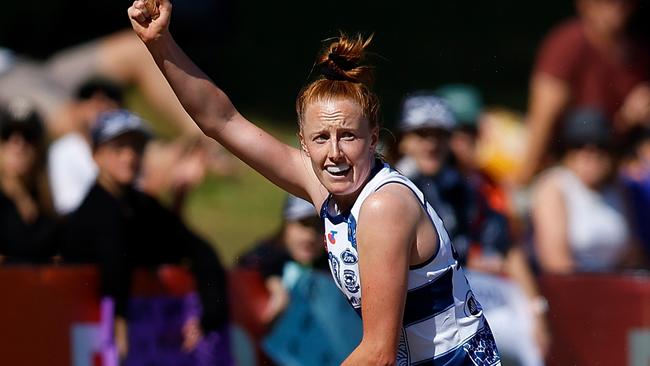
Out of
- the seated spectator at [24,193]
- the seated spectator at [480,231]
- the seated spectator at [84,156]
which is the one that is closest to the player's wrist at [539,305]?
the seated spectator at [480,231]

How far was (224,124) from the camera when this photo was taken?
4445mm

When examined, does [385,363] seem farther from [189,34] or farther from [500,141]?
[189,34]

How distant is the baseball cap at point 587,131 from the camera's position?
26.7ft

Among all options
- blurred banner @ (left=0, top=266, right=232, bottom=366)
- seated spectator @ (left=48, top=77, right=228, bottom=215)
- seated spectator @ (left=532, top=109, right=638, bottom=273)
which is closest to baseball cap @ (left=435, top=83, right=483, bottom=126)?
seated spectator @ (left=532, top=109, right=638, bottom=273)

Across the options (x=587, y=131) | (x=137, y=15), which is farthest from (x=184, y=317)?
(x=137, y=15)

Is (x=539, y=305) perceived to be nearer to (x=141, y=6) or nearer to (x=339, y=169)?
(x=339, y=169)

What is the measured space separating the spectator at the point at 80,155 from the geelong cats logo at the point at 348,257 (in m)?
4.57

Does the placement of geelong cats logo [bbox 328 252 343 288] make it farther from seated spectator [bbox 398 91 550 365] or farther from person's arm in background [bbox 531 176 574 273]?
person's arm in background [bbox 531 176 574 273]

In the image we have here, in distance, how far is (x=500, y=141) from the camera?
10.9 metres

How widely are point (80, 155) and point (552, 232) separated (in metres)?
3.09

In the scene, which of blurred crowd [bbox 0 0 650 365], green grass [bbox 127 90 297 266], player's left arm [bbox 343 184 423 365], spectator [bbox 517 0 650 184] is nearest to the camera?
player's left arm [bbox 343 184 423 365]

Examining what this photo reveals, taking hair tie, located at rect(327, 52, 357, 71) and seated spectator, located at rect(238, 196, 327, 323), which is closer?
hair tie, located at rect(327, 52, 357, 71)

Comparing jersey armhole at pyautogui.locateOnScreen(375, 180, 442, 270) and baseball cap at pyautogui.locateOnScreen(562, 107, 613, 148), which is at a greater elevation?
jersey armhole at pyautogui.locateOnScreen(375, 180, 442, 270)

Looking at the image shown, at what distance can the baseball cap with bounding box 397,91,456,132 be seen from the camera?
7375 mm
